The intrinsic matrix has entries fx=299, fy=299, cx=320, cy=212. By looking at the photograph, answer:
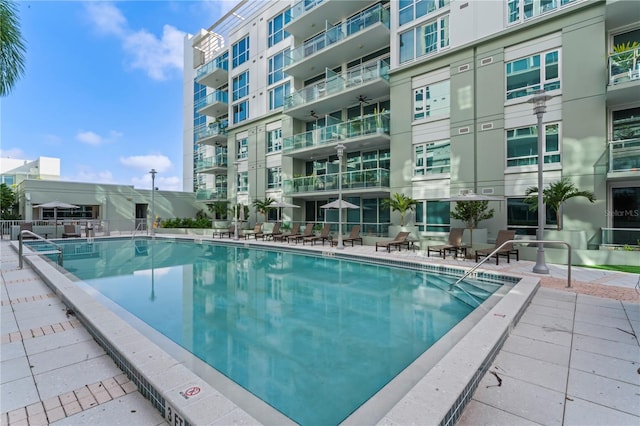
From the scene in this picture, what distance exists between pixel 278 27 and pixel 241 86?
5633 millimetres

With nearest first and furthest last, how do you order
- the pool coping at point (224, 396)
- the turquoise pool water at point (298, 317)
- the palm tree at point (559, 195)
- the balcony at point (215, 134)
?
1. the pool coping at point (224, 396)
2. the turquoise pool water at point (298, 317)
3. the palm tree at point (559, 195)
4. the balcony at point (215, 134)

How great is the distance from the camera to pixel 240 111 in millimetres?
25594

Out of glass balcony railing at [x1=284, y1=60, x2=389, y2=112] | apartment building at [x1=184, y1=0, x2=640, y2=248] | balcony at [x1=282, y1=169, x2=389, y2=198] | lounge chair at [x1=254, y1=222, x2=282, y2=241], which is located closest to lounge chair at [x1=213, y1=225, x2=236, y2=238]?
lounge chair at [x1=254, y1=222, x2=282, y2=241]

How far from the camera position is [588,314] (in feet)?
16.5

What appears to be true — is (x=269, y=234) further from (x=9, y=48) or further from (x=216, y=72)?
(x=216, y=72)

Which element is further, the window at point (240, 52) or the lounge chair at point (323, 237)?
the window at point (240, 52)

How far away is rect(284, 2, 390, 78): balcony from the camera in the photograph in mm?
15906

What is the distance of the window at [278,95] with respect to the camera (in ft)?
71.9

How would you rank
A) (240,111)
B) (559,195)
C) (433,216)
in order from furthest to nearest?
(240,111) → (433,216) → (559,195)

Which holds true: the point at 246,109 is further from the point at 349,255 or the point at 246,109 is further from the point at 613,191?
the point at 613,191

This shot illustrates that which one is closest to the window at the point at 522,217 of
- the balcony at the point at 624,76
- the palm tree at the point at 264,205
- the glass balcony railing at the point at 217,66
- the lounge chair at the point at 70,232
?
the balcony at the point at 624,76

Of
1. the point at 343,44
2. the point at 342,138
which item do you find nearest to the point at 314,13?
the point at 343,44

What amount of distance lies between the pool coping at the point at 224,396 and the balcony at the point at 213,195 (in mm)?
21993

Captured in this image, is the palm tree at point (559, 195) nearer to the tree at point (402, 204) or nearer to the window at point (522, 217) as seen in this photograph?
the window at point (522, 217)
